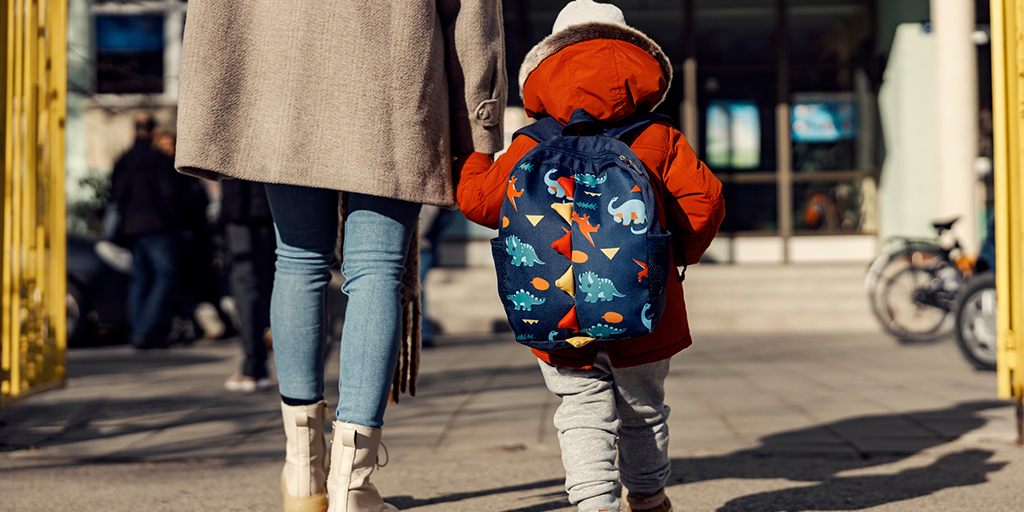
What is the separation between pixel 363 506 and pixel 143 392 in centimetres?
324

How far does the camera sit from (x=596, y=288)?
1.92m

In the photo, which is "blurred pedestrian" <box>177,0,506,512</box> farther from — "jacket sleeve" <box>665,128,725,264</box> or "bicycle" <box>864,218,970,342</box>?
"bicycle" <box>864,218,970,342</box>

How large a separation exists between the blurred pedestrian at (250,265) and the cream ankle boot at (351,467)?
99.8 inches

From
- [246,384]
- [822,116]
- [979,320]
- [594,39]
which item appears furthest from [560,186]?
[822,116]

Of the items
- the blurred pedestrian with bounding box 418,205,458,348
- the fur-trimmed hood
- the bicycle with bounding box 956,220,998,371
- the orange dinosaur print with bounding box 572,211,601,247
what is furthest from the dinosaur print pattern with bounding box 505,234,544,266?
the blurred pedestrian with bounding box 418,205,458,348

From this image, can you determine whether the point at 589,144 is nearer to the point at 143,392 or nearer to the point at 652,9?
the point at 143,392

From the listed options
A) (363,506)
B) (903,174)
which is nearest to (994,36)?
(363,506)

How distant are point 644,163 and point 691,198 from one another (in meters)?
0.12

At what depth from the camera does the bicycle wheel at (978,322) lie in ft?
18.4

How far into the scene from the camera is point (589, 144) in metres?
2.05

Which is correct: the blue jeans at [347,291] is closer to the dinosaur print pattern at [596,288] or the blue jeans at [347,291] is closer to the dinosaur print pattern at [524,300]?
the dinosaur print pattern at [524,300]

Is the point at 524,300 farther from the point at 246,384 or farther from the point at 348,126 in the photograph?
the point at 246,384

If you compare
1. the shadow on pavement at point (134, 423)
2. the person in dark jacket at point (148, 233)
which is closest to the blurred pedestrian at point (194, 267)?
the person in dark jacket at point (148, 233)

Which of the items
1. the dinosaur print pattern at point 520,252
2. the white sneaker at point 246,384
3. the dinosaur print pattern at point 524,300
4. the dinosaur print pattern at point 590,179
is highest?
the dinosaur print pattern at point 590,179
